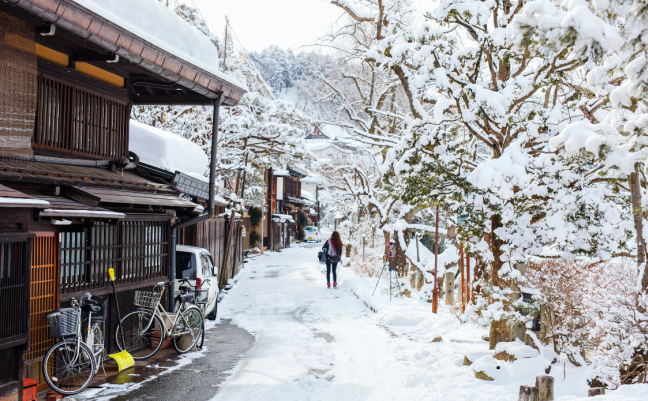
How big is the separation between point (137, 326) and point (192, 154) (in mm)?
5324

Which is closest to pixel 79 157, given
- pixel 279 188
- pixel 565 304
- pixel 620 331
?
pixel 565 304

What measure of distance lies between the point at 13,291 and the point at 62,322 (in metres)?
1.01

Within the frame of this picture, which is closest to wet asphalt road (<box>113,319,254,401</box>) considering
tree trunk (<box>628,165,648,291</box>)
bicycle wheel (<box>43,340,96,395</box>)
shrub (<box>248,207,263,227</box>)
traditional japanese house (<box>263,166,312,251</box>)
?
bicycle wheel (<box>43,340,96,395</box>)

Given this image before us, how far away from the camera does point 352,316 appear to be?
12672 millimetres

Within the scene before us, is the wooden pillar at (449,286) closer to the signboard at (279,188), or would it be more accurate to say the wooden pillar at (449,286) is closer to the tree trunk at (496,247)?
the tree trunk at (496,247)

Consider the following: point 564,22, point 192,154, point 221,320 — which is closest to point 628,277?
point 564,22

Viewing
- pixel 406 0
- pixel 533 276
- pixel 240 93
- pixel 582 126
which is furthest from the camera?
pixel 406 0

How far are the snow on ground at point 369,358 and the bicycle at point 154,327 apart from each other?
4.30 feet

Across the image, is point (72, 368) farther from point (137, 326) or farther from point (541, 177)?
point (541, 177)

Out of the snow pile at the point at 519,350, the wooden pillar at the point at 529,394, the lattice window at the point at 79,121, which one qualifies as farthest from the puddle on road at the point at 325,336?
the lattice window at the point at 79,121

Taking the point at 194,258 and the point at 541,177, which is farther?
the point at 194,258

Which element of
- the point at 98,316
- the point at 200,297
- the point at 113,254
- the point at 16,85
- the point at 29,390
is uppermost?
the point at 16,85

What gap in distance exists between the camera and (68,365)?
265 inches

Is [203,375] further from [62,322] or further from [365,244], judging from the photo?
[365,244]
